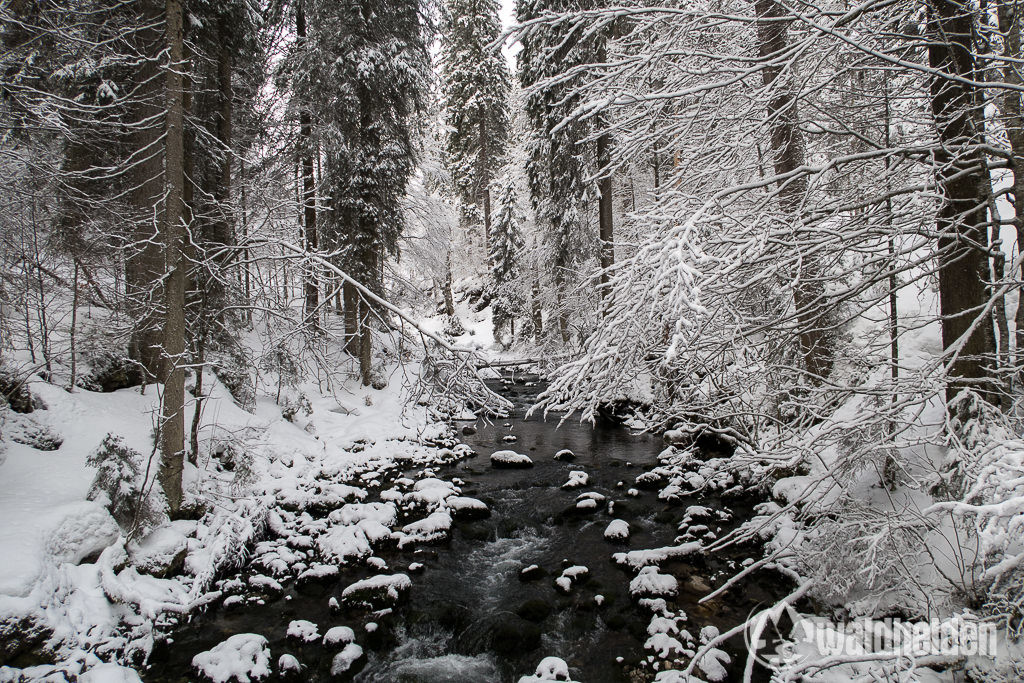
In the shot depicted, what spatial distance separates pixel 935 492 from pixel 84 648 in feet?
24.4

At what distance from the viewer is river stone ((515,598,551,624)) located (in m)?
5.47

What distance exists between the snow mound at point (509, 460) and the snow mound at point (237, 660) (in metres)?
5.99

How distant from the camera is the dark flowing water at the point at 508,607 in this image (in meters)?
4.80

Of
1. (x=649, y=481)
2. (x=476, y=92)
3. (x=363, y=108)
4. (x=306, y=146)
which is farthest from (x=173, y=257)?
(x=476, y=92)

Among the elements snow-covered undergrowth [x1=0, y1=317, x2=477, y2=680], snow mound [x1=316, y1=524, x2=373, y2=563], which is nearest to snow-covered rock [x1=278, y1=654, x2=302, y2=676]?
snow-covered undergrowth [x1=0, y1=317, x2=477, y2=680]

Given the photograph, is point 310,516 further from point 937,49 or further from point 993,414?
point 937,49

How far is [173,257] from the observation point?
5.58m

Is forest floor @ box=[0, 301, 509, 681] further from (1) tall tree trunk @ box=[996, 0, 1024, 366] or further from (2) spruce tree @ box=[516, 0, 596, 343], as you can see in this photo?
(2) spruce tree @ box=[516, 0, 596, 343]

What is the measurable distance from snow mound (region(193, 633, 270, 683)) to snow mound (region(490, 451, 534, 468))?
5988 millimetres

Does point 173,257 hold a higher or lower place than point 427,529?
higher

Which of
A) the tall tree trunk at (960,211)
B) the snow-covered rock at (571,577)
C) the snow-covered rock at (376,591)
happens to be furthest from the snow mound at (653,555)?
the tall tree trunk at (960,211)

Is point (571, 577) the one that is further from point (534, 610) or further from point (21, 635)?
point (21, 635)

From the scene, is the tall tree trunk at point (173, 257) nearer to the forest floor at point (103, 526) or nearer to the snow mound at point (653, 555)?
the forest floor at point (103, 526)

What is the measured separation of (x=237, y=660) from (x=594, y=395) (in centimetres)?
456
